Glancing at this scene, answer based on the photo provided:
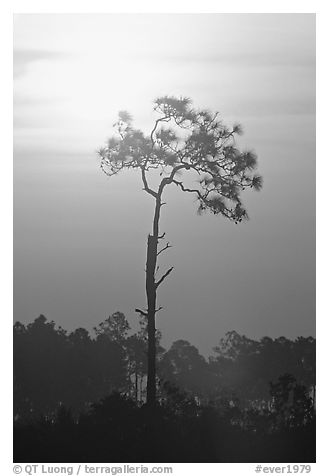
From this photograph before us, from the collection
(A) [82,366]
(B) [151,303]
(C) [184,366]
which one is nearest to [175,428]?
(B) [151,303]

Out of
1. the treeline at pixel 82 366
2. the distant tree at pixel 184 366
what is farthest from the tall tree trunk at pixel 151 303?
the distant tree at pixel 184 366

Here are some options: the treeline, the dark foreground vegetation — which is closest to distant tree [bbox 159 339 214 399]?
the treeline

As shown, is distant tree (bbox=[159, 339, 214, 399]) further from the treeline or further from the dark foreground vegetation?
the dark foreground vegetation

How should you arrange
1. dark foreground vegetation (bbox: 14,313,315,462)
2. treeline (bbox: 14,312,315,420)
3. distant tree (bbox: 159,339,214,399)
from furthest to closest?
distant tree (bbox: 159,339,214,399) < treeline (bbox: 14,312,315,420) < dark foreground vegetation (bbox: 14,313,315,462)

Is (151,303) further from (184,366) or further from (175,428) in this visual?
(184,366)

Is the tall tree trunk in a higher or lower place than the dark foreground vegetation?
higher

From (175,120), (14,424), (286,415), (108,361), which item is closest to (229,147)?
(175,120)

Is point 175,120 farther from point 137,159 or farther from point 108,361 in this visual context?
point 108,361

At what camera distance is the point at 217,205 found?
772 inches

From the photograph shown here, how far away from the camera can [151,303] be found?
18859mm

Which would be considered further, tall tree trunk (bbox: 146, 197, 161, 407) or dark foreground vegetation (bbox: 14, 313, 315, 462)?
tall tree trunk (bbox: 146, 197, 161, 407)

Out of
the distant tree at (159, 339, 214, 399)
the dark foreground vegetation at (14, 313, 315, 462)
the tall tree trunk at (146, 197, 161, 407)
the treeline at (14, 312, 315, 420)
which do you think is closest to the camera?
the dark foreground vegetation at (14, 313, 315, 462)

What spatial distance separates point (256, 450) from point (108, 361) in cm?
961

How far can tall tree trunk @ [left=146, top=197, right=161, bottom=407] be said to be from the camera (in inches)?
730
